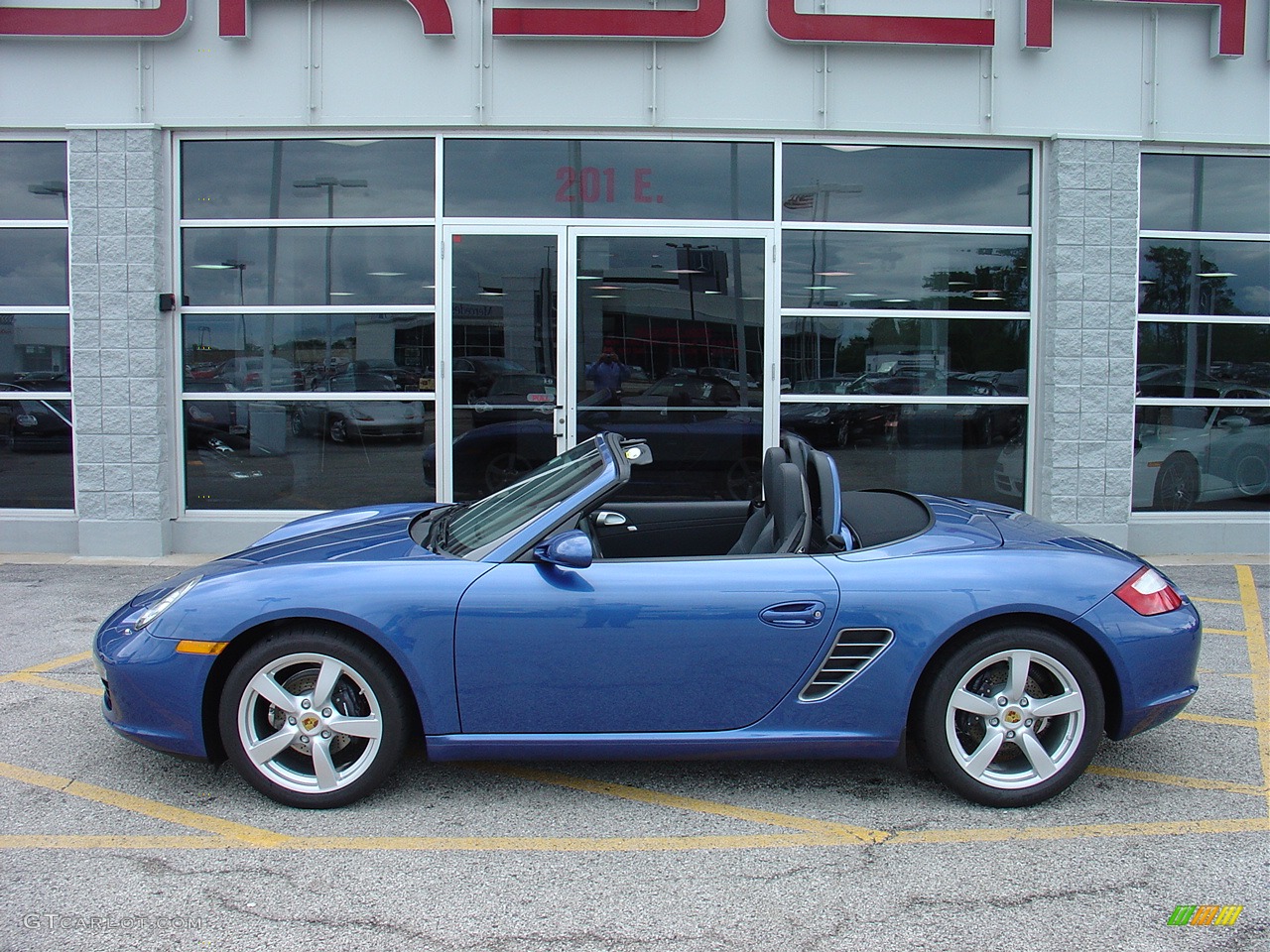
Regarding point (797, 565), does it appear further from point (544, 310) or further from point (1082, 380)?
point (1082, 380)

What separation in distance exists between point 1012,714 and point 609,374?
5.39 metres

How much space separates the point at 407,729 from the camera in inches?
139

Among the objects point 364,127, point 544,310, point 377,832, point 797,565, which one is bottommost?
point 377,832

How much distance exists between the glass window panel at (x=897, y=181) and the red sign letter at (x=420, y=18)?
9.51ft

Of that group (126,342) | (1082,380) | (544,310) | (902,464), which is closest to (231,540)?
(126,342)

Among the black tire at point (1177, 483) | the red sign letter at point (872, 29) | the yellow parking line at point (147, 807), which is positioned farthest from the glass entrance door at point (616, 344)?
the yellow parking line at point (147, 807)

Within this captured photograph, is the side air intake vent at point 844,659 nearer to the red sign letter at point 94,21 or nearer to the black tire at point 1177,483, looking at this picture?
the black tire at point 1177,483

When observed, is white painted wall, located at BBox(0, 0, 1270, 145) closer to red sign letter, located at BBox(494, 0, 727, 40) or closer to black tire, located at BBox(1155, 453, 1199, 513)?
red sign letter, located at BBox(494, 0, 727, 40)

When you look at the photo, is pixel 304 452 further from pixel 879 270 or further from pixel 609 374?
pixel 879 270

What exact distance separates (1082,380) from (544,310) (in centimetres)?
444

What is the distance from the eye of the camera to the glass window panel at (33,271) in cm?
860

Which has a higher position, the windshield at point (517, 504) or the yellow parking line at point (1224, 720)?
the windshield at point (517, 504)

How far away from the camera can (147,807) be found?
3.66 m

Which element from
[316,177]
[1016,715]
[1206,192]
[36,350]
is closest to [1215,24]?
[1206,192]
